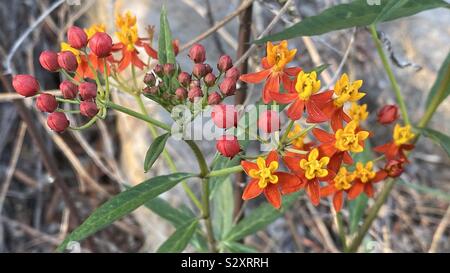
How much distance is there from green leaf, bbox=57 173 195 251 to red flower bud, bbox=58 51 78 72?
32 cm

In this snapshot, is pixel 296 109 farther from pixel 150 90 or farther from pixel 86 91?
pixel 86 91

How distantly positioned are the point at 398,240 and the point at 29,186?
192 centimetres

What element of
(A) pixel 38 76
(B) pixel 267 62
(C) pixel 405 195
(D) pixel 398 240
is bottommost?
(D) pixel 398 240

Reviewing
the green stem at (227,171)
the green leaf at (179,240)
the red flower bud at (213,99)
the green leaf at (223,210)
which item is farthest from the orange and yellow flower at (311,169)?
the green leaf at (223,210)

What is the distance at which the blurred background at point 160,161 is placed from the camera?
2.85 m

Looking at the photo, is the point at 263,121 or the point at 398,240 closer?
the point at 263,121

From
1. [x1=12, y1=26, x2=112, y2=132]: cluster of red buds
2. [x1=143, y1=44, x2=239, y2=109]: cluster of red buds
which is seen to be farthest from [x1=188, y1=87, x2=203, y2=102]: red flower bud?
[x1=12, y1=26, x2=112, y2=132]: cluster of red buds

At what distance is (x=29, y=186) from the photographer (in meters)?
3.14

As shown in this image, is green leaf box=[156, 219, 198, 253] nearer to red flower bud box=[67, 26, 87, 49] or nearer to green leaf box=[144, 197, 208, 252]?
green leaf box=[144, 197, 208, 252]

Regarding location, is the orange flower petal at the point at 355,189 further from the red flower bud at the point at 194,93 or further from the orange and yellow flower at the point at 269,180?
the red flower bud at the point at 194,93

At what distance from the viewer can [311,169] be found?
1371 mm

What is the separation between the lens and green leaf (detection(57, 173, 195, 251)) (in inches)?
53.3

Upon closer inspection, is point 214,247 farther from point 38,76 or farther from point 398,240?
point 38,76
